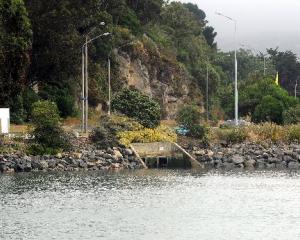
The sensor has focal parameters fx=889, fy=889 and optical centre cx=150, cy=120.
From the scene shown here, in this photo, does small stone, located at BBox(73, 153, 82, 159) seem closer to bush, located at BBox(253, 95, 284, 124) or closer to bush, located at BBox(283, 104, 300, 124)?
bush, located at BBox(283, 104, 300, 124)

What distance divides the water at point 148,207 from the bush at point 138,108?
1595 cm

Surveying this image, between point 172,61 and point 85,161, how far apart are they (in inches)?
2159

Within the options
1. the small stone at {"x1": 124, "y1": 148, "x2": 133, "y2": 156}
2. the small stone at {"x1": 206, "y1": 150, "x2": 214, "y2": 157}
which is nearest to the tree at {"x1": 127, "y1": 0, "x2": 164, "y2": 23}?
the small stone at {"x1": 206, "y1": 150, "x2": 214, "y2": 157}

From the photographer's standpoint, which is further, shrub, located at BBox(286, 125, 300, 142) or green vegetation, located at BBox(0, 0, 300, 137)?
shrub, located at BBox(286, 125, 300, 142)

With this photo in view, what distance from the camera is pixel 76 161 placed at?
6325 centimetres

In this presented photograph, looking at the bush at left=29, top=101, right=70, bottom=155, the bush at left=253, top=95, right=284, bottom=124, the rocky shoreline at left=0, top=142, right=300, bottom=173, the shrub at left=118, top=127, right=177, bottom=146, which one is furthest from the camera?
the bush at left=253, top=95, right=284, bottom=124

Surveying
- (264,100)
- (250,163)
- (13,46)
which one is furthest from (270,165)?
(264,100)

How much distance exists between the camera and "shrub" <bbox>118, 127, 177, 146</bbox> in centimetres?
6988

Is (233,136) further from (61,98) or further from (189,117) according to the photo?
(61,98)

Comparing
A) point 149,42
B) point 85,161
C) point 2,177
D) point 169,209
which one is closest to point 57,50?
point 85,161

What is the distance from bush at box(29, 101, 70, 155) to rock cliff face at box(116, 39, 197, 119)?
39532 mm

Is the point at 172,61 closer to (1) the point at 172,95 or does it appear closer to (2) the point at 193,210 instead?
(1) the point at 172,95

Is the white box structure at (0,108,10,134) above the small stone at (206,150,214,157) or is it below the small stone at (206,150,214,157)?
above

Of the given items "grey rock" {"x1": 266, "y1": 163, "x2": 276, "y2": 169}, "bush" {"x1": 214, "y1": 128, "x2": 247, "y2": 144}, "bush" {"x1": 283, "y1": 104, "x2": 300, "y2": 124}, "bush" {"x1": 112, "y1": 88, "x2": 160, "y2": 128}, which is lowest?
"grey rock" {"x1": 266, "y1": 163, "x2": 276, "y2": 169}
